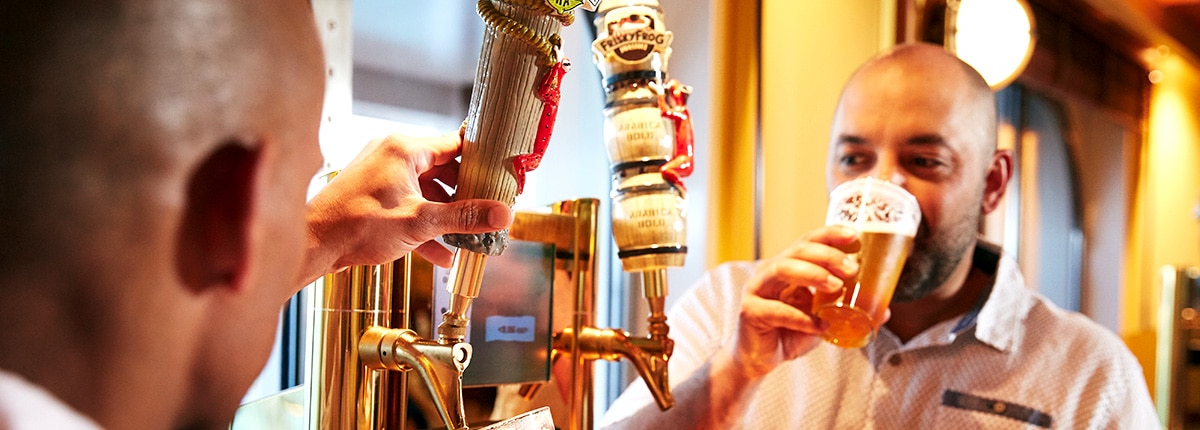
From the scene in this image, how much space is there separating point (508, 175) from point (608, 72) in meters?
0.23

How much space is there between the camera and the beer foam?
1086 millimetres

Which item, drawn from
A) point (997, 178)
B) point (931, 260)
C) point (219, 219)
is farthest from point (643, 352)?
point (997, 178)

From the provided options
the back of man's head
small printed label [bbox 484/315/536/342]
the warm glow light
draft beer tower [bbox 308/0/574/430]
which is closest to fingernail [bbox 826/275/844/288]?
small printed label [bbox 484/315/536/342]

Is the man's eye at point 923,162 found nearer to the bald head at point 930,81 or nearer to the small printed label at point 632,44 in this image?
the bald head at point 930,81

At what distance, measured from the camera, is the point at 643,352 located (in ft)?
2.91

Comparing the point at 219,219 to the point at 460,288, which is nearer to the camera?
the point at 219,219

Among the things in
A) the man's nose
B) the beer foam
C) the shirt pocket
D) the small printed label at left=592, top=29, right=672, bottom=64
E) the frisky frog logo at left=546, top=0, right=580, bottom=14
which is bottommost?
the shirt pocket

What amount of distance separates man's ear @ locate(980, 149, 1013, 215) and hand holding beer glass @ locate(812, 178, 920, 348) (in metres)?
0.57

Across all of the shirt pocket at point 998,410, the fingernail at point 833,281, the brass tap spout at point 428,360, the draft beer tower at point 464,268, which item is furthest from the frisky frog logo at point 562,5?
the shirt pocket at point 998,410

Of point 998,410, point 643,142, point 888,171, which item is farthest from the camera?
point 998,410

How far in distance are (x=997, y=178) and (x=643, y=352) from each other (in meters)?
1.00

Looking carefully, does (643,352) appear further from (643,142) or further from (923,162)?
(923,162)

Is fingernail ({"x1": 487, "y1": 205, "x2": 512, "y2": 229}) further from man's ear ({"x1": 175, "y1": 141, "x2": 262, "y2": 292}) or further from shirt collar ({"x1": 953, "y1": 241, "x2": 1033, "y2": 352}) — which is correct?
shirt collar ({"x1": 953, "y1": 241, "x2": 1033, "y2": 352})

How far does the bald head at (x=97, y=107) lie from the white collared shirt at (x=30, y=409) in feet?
0.14
